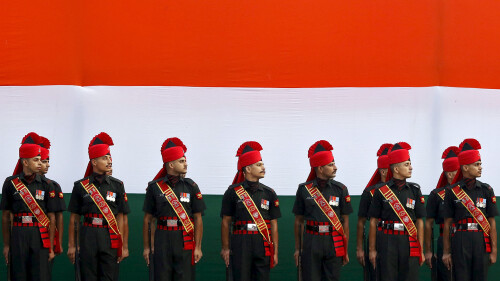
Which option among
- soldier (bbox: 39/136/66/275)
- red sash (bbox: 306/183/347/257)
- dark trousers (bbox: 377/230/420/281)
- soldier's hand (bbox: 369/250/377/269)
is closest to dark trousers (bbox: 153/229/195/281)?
soldier (bbox: 39/136/66/275)

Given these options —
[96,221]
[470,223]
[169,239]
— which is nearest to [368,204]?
[470,223]

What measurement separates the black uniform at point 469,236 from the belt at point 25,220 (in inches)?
131

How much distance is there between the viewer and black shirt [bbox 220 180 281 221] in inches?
259

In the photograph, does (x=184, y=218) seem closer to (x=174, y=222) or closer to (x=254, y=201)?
(x=174, y=222)

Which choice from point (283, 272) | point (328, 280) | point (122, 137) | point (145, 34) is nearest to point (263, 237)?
point (328, 280)

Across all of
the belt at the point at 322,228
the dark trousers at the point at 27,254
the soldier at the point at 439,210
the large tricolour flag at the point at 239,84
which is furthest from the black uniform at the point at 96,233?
the soldier at the point at 439,210

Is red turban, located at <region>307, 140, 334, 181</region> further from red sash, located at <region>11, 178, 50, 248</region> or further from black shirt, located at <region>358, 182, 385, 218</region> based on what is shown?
red sash, located at <region>11, 178, 50, 248</region>

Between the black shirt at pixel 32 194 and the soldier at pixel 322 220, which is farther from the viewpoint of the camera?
the black shirt at pixel 32 194

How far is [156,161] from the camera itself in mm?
7801

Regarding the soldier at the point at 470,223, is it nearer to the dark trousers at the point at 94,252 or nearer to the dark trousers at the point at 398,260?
the dark trousers at the point at 398,260

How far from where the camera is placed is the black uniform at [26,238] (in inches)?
263

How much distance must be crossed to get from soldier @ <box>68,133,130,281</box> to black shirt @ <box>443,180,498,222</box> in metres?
2.63

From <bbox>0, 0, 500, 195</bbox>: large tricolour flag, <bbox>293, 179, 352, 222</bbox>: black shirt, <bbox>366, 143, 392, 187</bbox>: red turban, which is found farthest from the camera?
<bbox>0, 0, 500, 195</bbox>: large tricolour flag

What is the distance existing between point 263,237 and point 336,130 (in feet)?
5.62
